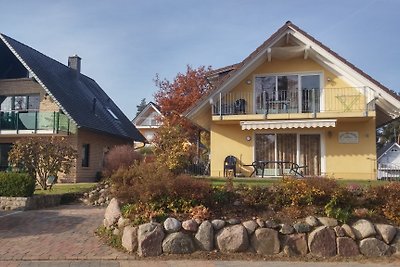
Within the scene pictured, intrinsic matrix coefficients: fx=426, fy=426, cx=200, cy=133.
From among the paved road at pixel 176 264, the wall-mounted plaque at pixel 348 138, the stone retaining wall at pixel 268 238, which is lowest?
the paved road at pixel 176 264

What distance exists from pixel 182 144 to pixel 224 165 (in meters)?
2.67

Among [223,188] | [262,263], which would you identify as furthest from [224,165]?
[262,263]

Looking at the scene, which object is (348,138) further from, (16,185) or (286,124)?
(16,185)

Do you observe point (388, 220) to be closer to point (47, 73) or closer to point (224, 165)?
point (224, 165)

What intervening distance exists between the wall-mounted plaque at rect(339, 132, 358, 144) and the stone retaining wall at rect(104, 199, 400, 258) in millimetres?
12533

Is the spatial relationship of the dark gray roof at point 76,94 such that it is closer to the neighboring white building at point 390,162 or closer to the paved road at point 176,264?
the paved road at point 176,264

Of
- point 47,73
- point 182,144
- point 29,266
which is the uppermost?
point 47,73

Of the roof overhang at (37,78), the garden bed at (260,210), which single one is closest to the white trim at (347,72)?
the garden bed at (260,210)

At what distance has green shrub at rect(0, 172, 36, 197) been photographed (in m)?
15.9

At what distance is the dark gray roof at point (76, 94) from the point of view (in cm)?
2769

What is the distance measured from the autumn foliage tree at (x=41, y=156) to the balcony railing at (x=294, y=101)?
25.9 ft

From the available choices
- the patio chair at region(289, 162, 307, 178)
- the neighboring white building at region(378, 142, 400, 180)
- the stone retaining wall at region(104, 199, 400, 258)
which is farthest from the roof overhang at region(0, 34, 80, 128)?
the neighboring white building at region(378, 142, 400, 180)

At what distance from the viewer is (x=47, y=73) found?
29.9 meters

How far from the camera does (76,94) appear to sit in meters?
32.0
